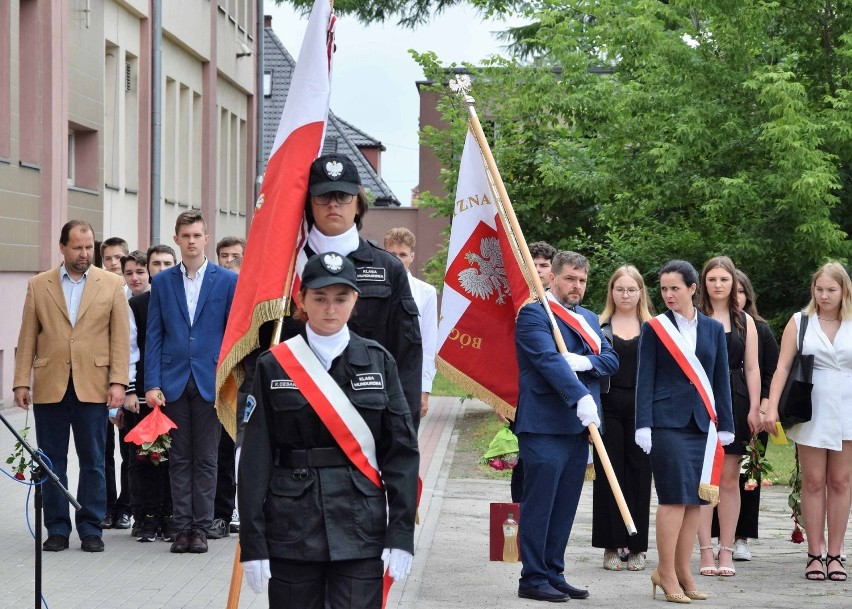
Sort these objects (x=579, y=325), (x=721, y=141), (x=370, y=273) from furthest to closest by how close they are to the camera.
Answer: (x=721, y=141), (x=579, y=325), (x=370, y=273)

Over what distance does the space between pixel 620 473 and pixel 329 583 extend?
4481 mm

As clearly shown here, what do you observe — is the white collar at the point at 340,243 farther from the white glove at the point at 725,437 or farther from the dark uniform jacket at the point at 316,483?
the white glove at the point at 725,437

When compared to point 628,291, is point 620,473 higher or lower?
lower

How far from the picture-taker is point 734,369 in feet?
30.9

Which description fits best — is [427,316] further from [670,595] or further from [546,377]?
[670,595]

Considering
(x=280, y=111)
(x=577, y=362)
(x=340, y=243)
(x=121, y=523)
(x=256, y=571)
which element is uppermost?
(x=280, y=111)

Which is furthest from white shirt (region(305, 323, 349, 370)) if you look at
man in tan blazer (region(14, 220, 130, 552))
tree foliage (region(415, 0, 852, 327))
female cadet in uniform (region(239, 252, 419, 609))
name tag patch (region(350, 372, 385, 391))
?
tree foliage (region(415, 0, 852, 327))

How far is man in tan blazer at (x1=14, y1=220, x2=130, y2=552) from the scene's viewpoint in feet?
30.6

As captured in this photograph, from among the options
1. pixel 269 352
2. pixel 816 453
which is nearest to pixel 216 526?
pixel 816 453

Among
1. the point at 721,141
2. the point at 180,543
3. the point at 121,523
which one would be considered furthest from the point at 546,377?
the point at 721,141

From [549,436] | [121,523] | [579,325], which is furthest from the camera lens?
[121,523]

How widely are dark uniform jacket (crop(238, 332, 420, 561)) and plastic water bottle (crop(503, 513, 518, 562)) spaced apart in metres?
4.27

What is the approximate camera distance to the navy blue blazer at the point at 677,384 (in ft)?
26.9

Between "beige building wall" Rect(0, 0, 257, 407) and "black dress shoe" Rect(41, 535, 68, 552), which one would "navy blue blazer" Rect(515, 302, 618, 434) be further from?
"beige building wall" Rect(0, 0, 257, 407)
